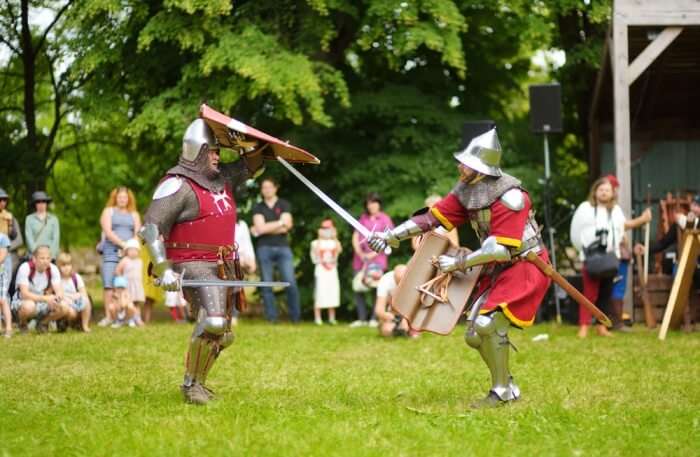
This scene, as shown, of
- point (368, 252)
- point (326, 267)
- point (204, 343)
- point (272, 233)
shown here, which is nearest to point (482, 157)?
point (204, 343)

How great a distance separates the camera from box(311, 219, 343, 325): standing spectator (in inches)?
591

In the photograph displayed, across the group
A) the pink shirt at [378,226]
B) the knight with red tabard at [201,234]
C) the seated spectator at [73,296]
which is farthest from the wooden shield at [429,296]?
the seated spectator at [73,296]

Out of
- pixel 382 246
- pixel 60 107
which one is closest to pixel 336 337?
pixel 382 246

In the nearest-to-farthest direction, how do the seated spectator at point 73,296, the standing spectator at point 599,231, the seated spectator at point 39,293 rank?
the standing spectator at point 599,231
the seated spectator at point 39,293
the seated spectator at point 73,296

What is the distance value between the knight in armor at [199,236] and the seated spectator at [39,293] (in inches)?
220

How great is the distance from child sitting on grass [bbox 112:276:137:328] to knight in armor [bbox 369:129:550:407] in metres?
6.78

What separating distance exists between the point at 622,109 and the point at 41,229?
6852mm

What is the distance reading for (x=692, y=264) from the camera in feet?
40.6

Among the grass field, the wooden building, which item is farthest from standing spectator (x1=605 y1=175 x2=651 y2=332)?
Answer: the grass field

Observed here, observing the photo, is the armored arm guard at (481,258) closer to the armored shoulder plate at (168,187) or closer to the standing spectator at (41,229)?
the armored shoulder plate at (168,187)

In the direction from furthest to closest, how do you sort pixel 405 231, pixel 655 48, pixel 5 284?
pixel 655 48, pixel 5 284, pixel 405 231

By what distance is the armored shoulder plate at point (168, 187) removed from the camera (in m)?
7.59

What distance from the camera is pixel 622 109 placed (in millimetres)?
13914

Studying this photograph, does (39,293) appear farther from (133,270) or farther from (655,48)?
(655,48)
